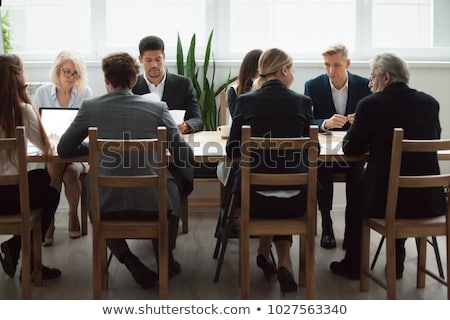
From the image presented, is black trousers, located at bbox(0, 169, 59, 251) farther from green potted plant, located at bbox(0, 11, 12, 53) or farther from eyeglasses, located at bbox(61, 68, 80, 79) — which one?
green potted plant, located at bbox(0, 11, 12, 53)

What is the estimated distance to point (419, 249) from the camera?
3.42 meters

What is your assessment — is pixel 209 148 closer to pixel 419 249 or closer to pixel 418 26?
pixel 419 249

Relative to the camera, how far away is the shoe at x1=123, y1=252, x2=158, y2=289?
3.37 m

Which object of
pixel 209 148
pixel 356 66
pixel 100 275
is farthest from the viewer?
pixel 356 66

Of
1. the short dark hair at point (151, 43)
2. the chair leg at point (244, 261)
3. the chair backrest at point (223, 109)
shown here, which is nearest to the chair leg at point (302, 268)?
the chair leg at point (244, 261)

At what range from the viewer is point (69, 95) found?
4.39 meters

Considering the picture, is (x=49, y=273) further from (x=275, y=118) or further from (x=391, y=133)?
(x=391, y=133)

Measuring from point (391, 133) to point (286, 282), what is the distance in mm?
863

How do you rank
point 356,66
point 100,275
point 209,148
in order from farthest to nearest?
point 356,66 < point 209,148 < point 100,275

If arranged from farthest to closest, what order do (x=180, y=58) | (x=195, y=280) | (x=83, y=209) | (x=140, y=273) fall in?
(x=180, y=58)
(x=83, y=209)
(x=195, y=280)
(x=140, y=273)

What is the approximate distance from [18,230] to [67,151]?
41cm

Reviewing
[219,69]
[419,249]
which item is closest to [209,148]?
[419,249]

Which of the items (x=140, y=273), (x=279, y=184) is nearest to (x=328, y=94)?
(x=279, y=184)

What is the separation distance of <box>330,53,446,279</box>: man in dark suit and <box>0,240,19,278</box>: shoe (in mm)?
1710
